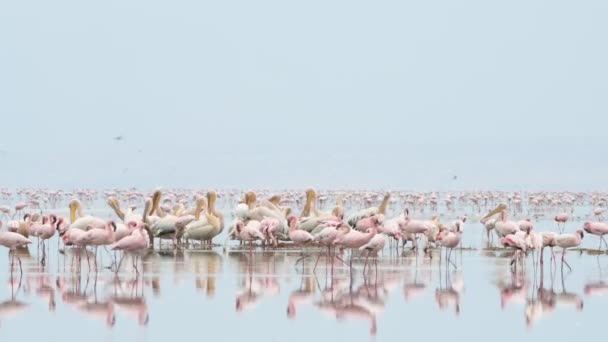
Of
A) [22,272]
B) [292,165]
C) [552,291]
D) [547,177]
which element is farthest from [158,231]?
[292,165]

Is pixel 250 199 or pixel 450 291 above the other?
pixel 250 199

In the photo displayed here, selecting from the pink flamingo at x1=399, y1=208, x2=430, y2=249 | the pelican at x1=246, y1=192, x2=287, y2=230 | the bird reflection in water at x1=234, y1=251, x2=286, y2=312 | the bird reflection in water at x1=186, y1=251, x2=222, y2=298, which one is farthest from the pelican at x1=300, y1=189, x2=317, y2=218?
the pink flamingo at x1=399, y1=208, x2=430, y2=249

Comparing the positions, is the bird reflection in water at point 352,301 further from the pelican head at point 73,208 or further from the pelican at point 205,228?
the pelican head at point 73,208

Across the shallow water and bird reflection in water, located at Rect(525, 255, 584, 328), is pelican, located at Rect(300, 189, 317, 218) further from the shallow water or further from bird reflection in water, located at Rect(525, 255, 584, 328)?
bird reflection in water, located at Rect(525, 255, 584, 328)

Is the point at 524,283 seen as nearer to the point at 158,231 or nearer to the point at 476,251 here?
the point at 476,251

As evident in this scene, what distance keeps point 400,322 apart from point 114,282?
4.46m

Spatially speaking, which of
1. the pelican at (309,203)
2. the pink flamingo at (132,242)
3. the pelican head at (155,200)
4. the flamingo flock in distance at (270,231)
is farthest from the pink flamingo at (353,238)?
the pelican head at (155,200)

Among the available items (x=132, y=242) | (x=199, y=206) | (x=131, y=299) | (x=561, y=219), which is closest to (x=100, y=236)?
(x=132, y=242)

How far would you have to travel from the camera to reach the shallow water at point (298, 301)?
12438mm

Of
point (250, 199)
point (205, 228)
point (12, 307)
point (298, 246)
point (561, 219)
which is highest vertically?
point (250, 199)

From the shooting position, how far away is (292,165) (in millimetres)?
97688

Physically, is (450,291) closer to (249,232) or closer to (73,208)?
(249,232)

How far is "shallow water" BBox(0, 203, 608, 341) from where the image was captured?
1244cm

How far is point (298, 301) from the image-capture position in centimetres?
1441
